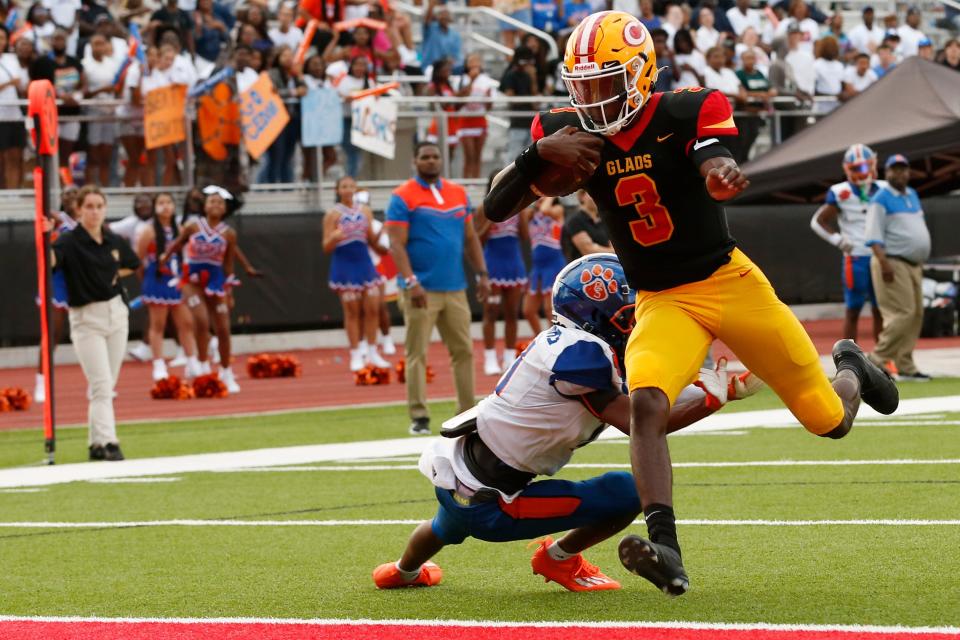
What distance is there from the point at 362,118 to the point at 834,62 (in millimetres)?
8184

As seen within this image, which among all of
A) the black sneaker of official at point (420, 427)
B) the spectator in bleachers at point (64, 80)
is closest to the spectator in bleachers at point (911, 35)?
the spectator in bleachers at point (64, 80)

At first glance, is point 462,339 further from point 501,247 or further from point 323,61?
point 323,61

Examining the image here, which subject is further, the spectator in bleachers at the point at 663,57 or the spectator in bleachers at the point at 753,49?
the spectator in bleachers at the point at 753,49

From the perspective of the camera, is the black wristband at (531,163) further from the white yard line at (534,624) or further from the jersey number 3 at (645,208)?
the white yard line at (534,624)

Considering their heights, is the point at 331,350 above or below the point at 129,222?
below

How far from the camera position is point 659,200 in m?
5.94

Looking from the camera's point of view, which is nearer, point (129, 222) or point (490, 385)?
point (490, 385)

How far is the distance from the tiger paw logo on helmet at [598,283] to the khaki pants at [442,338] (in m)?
6.35

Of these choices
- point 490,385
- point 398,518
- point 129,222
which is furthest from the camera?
point 129,222

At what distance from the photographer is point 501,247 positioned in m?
17.2

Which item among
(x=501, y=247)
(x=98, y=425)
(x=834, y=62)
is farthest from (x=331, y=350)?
(x=98, y=425)

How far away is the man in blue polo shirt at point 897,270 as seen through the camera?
14844 millimetres

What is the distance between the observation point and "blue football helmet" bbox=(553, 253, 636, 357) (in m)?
5.88

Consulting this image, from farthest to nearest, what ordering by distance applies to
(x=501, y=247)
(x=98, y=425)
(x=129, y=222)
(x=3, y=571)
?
1. (x=129, y=222)
2. (x=501, y=247)
3. (x=98, y=425)
4. (x=3, y=571)
